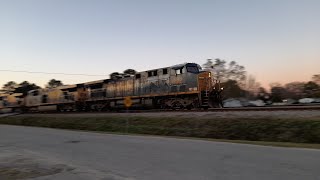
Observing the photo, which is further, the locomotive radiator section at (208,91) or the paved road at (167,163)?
the locomotive radiator section at (208,91)

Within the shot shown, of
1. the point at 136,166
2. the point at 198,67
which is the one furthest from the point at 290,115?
the point at 198,67

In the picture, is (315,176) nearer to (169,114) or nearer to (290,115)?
(290,115)

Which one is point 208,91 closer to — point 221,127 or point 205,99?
point 205,99

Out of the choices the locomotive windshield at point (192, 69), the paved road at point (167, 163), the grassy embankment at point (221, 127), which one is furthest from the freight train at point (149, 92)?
the paved road at point (167, 163)

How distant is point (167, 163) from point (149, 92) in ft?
79.4

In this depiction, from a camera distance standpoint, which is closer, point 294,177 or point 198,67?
point 294,177

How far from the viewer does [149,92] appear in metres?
35.8

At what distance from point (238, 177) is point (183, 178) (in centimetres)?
132

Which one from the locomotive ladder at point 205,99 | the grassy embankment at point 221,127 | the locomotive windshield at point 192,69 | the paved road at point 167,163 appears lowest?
the paved road at point 167,163

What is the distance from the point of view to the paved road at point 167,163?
9727mm

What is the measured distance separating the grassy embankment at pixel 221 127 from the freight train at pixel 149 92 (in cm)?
363

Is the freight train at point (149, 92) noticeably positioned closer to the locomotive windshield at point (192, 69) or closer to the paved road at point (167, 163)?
the locomotive windshield at point (192, 69)

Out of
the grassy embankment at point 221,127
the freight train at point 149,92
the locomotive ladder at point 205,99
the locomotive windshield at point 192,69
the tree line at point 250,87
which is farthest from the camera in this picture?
the tree line at point 250,87

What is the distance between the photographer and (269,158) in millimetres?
11531
